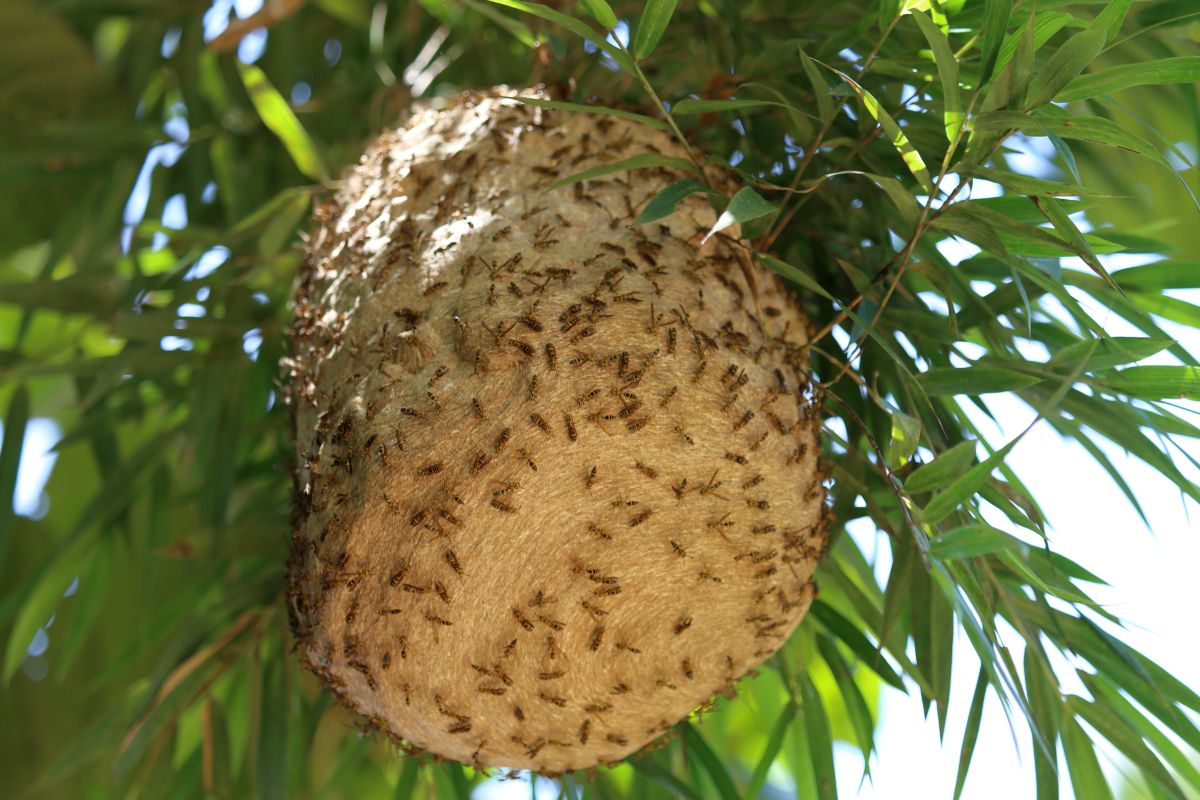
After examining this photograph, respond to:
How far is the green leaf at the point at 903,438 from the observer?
0.73 metres

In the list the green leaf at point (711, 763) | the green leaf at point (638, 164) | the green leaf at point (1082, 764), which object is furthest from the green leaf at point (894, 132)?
the green leaf at point (711, 763)

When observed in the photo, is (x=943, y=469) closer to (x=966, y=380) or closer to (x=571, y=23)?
(x=966, y=380)

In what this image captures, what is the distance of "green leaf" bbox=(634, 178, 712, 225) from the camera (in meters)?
0.73

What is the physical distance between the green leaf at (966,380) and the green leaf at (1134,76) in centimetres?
20

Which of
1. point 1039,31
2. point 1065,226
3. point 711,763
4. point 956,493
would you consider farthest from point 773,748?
point 1039,31

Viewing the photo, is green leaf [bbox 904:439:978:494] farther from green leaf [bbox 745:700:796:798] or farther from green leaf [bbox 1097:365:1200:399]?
green leaf [bbox 745:700:796:798]

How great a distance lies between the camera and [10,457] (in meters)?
1.22

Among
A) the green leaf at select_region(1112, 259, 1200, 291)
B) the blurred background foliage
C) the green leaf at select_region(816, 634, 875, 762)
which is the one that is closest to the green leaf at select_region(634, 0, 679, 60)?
the blurred background foliage

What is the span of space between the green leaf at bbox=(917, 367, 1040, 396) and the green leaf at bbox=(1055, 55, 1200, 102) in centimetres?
20

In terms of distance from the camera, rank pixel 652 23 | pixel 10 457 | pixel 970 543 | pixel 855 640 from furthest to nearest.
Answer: pixel 10 457, pixel 855 640, pixel 652 23, pixel 970 543

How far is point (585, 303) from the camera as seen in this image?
75 cm

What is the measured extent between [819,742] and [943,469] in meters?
0.41

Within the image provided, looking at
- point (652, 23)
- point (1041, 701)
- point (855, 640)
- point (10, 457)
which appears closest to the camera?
point (652, 23)

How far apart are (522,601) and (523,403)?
14cm
